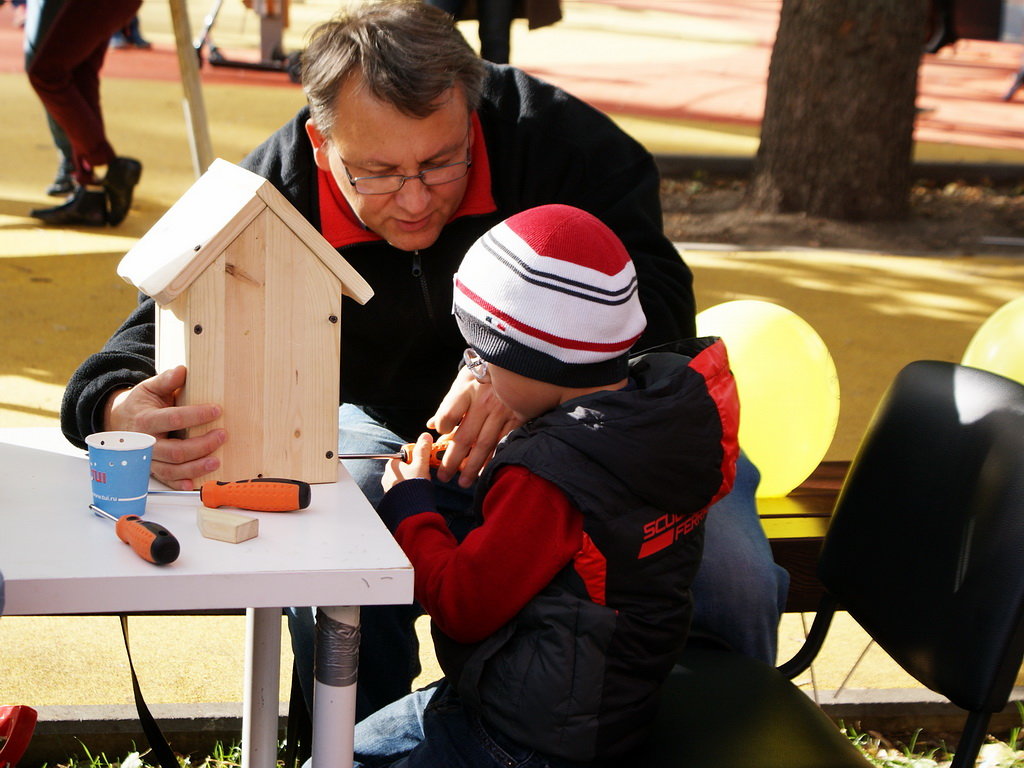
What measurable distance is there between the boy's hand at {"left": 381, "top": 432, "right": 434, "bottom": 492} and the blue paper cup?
379mm

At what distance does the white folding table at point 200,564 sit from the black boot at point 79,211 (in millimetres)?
4693

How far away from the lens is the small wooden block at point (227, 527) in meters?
1.44

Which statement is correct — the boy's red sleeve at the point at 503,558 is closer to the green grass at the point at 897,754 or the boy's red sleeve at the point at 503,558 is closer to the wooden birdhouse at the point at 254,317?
the wooden birdhouse at the point at 254,317

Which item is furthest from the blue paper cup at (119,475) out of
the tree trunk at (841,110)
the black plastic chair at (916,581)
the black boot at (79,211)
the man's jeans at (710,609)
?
the tree trunk at (841,110)

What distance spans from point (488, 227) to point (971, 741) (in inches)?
47.8

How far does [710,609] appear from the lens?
7.00ft

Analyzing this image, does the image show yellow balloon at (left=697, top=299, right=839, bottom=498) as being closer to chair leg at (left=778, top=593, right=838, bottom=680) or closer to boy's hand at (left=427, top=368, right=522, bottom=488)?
chair leg at (left=778, top=593, right=838, bottom=680)

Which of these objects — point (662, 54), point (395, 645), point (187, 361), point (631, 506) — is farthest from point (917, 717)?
point (662, 54)

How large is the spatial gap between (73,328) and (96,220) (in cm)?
154

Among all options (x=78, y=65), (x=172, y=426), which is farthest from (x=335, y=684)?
(x=78, y=65)

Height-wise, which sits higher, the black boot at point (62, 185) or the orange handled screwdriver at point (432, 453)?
the orange handled screwdriver at point (432, 453)

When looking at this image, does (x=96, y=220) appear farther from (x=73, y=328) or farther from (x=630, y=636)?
(x=630, y=636)

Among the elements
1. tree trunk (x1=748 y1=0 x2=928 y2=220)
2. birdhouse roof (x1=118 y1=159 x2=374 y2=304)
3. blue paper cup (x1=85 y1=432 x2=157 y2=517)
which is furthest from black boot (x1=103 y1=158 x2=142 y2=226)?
blue paper cup (x1=85 y1=432 x2=157 y2=517)

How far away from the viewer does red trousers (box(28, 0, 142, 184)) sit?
17.8ft
